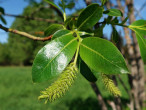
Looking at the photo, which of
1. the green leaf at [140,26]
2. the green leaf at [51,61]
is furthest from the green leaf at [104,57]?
the green leaf at [140,26]

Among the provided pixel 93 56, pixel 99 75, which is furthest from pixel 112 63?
pixel 99 75

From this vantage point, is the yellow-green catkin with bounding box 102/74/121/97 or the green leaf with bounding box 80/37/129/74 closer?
the green leaf with bounding box 80/37/129/74

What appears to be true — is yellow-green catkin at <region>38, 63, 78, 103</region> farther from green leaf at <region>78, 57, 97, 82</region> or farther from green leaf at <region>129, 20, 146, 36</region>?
green leaf at <region>129, 20, 146, 36</region>

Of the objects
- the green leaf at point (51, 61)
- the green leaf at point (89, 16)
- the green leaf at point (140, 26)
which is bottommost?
the green leaf at point (51, 61)

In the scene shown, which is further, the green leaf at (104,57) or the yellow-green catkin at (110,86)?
the yellow-green catkin at (110,86)

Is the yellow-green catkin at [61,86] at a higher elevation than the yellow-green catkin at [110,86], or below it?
higher

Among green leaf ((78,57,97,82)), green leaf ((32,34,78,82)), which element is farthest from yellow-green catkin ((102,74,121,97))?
green leaf ((32,34,78,82))

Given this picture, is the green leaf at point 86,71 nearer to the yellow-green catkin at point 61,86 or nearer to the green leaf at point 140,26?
the yellow-green catkin at point 61,86
